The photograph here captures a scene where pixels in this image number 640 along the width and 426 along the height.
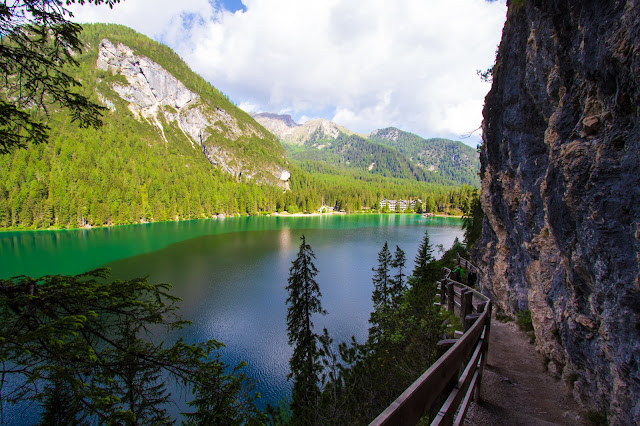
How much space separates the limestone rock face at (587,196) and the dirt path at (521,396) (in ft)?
0.88

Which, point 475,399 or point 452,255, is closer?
point 475,399

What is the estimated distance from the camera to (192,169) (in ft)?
500

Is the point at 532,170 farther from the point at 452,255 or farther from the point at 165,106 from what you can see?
the point at 165,106

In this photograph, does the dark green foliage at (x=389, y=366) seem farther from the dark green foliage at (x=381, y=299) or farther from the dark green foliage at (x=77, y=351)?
the dark green foliage at (x=77, y=351)

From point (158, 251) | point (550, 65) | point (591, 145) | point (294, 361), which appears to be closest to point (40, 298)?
point (591, 145)

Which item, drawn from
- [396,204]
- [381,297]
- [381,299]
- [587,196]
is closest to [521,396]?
[587,196]

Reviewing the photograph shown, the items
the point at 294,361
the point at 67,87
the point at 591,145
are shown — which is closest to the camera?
the point at 591,145

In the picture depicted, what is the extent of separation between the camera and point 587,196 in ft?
12.8

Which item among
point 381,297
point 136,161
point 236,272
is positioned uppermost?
point 136,161

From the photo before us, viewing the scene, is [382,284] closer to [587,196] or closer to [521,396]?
[521,396]

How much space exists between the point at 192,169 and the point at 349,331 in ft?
497

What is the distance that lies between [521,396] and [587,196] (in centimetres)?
291

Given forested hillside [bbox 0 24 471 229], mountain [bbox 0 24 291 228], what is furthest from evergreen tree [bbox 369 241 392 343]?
forested hillside [bbox 0 24 471 229]

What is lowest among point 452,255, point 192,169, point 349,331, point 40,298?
point 349,331
